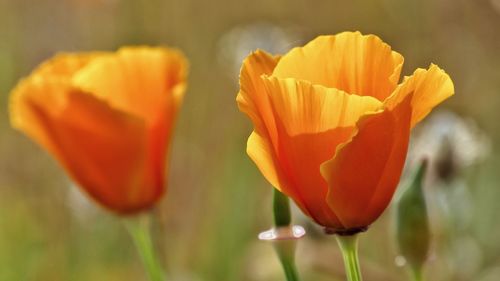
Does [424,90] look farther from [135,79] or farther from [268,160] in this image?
[135,79]

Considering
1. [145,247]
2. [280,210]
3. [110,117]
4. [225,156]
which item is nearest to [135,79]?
[110,117]

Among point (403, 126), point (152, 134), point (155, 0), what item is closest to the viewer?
point (403, 126)

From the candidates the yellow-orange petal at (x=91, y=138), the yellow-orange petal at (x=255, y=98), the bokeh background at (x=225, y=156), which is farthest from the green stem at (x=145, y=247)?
the yellow-orange petal at (x=255, y=98)

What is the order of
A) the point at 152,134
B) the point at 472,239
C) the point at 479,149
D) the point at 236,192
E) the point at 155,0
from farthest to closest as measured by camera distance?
the point at 155,0 < the point at 236,192 < the point at 472,239 < the point at 479,149 < the point at 152,134

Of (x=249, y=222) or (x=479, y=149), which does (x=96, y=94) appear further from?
(x=249, y=222)

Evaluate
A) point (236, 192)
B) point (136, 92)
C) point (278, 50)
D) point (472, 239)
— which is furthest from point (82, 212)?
point (136, 92)

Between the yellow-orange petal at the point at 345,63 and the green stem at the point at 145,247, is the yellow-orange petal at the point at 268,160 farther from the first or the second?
the green stem at the point at 145,247
